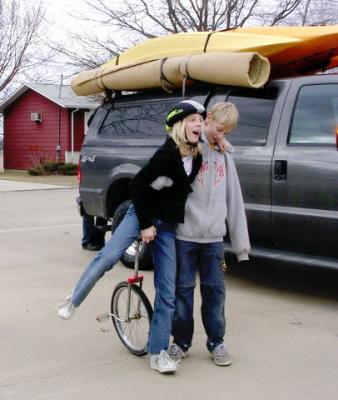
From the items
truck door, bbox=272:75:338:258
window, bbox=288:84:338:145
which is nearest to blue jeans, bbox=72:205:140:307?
truck door, bbox=272:75:338:258

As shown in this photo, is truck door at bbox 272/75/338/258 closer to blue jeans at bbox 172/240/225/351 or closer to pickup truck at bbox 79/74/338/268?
pickup truck at bbox 79/74/338/268

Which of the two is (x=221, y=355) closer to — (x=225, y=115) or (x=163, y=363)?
(x=163, y=363)

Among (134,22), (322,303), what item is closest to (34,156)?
(134,22)

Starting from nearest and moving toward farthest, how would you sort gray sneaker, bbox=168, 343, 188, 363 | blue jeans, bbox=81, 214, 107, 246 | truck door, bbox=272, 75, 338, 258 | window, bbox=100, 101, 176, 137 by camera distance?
gray sneaker, bbox=168, 343, 188, 363 → truck door, bbox=272, 75, 338, 258 → window, bbox=100, 101, 176, 137 → blue jeans, bbox=81, 214, 107, 246

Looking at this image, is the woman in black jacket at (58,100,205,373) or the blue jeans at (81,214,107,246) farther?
the blue jeans at (81,214,107,246)

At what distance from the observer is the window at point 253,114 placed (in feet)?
21.2

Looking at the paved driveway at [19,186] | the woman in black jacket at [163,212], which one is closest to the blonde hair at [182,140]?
the woman in black jacket at [163,212]

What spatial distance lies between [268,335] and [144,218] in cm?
159

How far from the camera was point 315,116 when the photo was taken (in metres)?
6.15

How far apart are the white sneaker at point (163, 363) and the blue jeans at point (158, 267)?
0.12ft

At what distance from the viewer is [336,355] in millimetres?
4848

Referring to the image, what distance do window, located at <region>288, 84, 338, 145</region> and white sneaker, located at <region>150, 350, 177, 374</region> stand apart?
2.46 meters

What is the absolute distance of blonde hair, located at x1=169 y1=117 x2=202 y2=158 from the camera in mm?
4324

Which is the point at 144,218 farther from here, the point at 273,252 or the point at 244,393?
the point at 273,252
